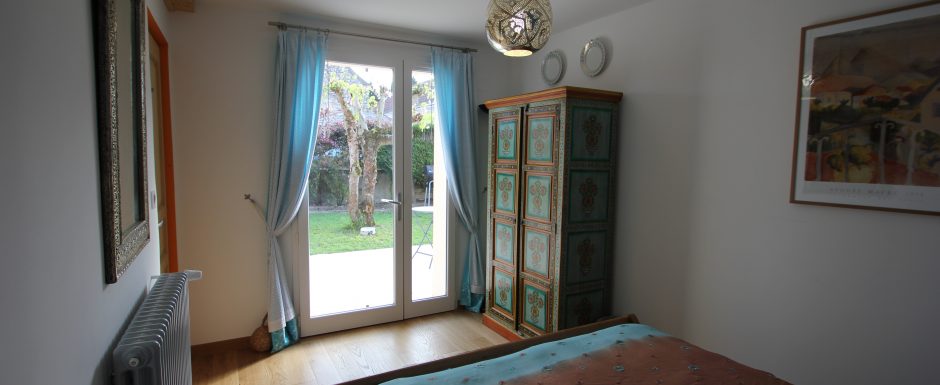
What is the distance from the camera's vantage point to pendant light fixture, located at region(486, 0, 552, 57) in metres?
1.59

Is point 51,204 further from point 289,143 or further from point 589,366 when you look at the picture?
point 289,143

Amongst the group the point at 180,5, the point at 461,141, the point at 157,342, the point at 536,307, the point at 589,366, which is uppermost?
the point at 180,5

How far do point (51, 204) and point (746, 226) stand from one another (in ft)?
9.03

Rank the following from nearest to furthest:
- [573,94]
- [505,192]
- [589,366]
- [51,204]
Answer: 1. [51,204]
2. [589,366]
3. [573,94]
4. [505,192]

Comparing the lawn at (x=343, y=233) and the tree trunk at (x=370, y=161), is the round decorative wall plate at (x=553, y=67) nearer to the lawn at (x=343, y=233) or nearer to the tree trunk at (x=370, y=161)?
the tree trunk at (x=370, y=161)

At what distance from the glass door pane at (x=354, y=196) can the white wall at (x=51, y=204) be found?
2.33 m

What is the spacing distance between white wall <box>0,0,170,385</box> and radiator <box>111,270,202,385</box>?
5 centimetres

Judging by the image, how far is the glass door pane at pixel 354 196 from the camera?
347 centimetres

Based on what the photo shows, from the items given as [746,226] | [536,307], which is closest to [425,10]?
[536,307]

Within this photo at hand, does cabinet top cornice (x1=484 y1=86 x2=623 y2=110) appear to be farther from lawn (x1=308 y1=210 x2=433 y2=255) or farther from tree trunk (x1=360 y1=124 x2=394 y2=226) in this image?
lawn (x1=308 y1=210 x2=433 y2=255)

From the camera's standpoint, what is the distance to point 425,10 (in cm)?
310

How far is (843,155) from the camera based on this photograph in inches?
78.6

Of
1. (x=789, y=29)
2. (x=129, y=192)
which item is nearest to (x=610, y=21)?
(x=789, y=29)

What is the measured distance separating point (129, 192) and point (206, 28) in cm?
202
